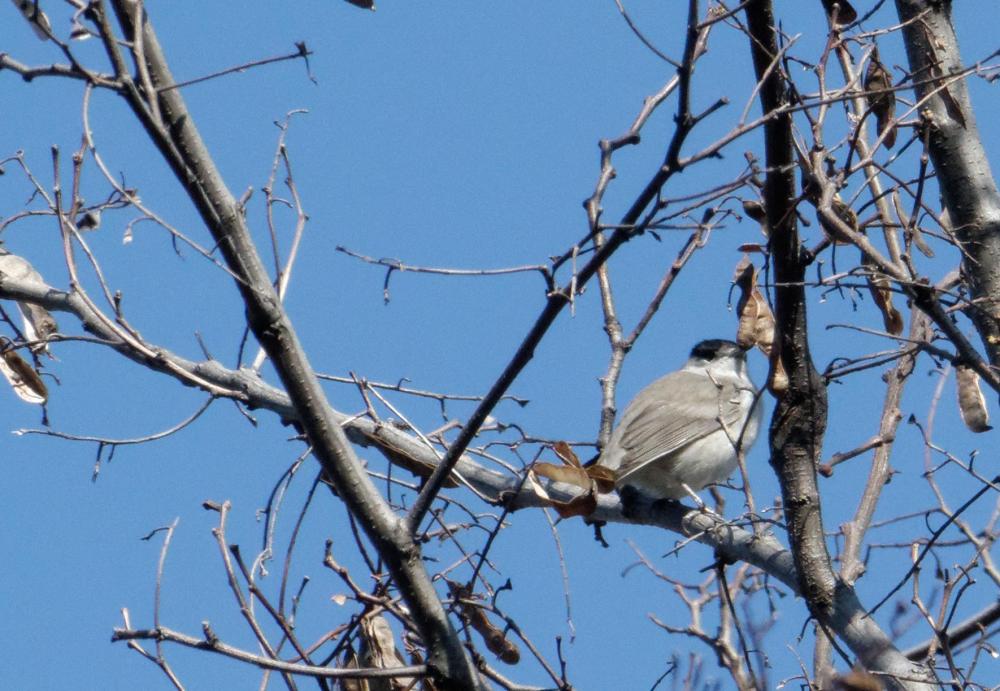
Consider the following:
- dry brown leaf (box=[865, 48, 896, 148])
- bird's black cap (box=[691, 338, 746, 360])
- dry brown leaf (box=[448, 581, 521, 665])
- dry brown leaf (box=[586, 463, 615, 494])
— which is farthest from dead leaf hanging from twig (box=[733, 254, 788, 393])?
bird's black cap (box=[691, 338, 746, 360])

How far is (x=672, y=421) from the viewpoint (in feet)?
21.1

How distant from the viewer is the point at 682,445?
617 cm

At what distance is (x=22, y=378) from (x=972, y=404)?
3170 mm

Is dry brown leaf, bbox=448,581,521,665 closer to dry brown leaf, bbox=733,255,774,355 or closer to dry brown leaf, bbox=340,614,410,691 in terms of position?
dry brown leaf, bbox=340,614,410,691

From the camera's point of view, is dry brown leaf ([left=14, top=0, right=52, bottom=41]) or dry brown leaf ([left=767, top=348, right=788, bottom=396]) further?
dry brown leaf ([left=767, top=348, right=788, bottom=396])

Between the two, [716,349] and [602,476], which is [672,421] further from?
[602,476]

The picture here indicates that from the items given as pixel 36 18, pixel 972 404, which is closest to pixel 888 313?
pixel 972 404

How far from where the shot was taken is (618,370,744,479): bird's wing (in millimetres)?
5984

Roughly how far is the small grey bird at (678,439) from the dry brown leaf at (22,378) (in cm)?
238

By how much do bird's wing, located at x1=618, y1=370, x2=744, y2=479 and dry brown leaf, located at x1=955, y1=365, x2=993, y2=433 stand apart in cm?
173

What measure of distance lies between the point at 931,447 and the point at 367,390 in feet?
5.88

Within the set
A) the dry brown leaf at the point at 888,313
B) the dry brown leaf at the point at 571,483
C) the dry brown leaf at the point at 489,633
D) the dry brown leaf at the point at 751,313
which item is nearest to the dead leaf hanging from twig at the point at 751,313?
the dry brown leaf at the point at 751,313

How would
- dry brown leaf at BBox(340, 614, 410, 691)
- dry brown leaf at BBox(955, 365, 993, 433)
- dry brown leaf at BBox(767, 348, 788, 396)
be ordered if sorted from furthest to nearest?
dry brown leaf at BBox(955, 365, 993, 433) → dry brown leaf at BBox(767, 348, 788, 396) → dry brown leaf at BBox(340, 614, 410, 691)

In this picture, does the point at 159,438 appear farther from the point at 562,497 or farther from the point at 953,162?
the point at 953,162
